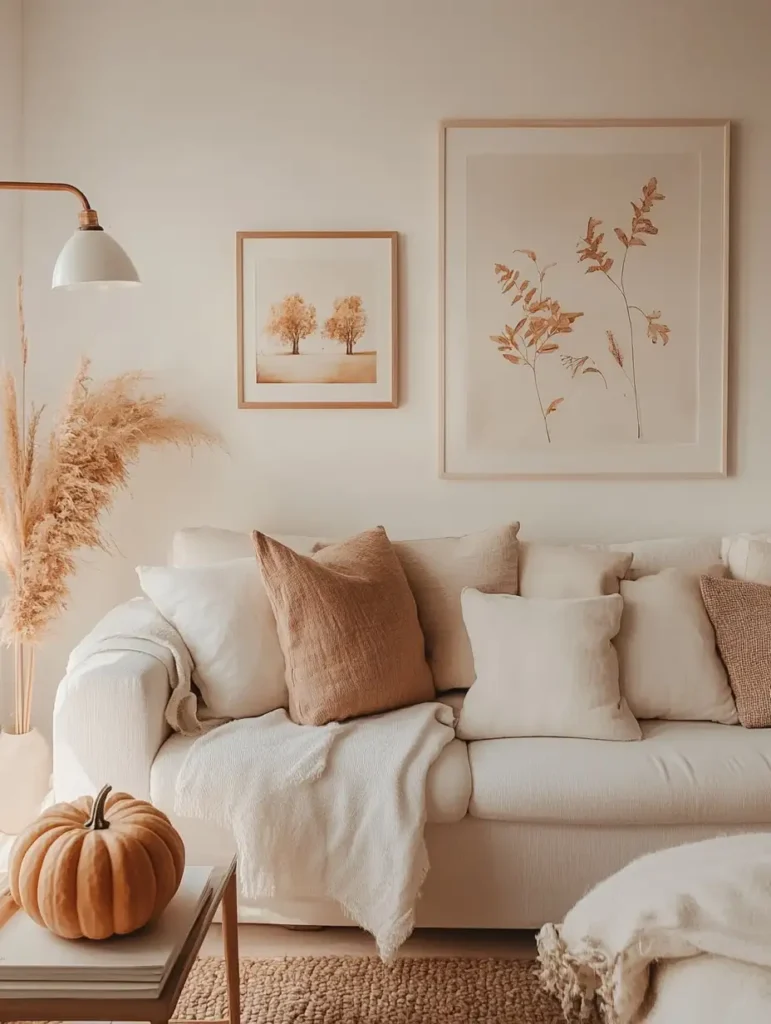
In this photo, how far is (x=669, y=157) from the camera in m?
3.33

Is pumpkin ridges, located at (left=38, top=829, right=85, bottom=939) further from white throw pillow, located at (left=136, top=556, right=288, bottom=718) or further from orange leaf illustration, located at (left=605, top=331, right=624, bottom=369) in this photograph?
orange leaf illustration, located at (left=605, top=331, right=624, bottom=369)

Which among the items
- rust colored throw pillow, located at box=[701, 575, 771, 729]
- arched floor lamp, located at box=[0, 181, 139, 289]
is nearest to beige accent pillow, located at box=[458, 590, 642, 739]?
rust colored throw pillow, located at box=[701, 575, 771, 729]

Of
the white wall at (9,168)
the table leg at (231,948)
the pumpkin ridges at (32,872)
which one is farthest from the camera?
the white wall at (9,168)

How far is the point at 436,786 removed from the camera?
234 centimetres

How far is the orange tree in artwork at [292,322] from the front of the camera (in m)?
3.38

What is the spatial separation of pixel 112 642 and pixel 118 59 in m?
2.00

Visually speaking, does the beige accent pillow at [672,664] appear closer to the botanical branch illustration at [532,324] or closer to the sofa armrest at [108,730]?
the botanical branch illustration at [532,324]

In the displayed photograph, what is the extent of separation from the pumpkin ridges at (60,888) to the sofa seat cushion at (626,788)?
1059 mm

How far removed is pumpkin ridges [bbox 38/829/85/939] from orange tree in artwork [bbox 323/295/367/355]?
7.04 ft

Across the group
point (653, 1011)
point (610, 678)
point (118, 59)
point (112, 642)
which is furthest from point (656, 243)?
point (653, 1011)

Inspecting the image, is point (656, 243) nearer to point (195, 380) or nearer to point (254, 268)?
point (254, 268)

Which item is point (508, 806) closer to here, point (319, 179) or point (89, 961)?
point (89, 961)

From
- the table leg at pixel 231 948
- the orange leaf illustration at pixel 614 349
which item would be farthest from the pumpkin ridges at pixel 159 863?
the orange leaf illustration at pixel 614 349

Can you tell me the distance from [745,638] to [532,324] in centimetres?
126
